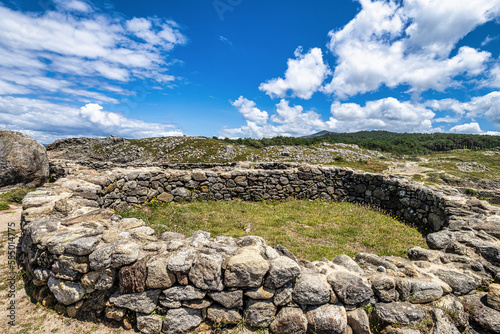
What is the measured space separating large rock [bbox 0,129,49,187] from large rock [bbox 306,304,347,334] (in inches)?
659

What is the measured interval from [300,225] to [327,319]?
17.3 feet

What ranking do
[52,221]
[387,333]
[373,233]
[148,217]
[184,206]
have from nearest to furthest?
[387,333] < [52,221] < [373,233] < [148,217] < [184,206]

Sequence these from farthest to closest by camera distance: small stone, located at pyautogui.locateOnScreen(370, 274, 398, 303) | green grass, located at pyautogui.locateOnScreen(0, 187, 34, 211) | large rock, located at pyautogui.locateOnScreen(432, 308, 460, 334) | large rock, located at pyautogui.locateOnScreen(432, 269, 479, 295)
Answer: green grass, located at pyautogui.locateOnScreen(0, 187, 34, 211)
large rock, located at pyautogui.locateOnScreen(432, 269, 479, 295)
small stone, located at pyautogui.locateOnScreen(370, 274, 398, 303)
large rock, located at pyautogui.locateOnScreen(432, 308, 460, 334)

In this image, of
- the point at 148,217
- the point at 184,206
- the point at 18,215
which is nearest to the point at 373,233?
the point at 184,206

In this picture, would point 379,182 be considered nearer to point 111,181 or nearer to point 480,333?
point 480,333

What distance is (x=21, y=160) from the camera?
1245cm

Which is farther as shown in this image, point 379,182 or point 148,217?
point 379,182

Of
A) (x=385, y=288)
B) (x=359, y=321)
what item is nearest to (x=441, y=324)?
(x=385, y=288)

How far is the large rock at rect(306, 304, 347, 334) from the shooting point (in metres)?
3.80

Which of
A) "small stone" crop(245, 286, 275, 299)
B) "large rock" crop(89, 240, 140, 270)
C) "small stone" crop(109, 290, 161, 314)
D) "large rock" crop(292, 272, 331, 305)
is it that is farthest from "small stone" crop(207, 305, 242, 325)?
"large rock" crop(89, 240, 140, 270)

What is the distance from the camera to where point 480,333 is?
3.85 meters

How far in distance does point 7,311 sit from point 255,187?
9.81 metres

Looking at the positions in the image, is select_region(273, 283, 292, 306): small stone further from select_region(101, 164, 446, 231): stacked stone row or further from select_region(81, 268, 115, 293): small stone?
select_region(101, 164, 446, 231): stacked stone row

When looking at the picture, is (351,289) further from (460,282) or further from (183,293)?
(183,293)
